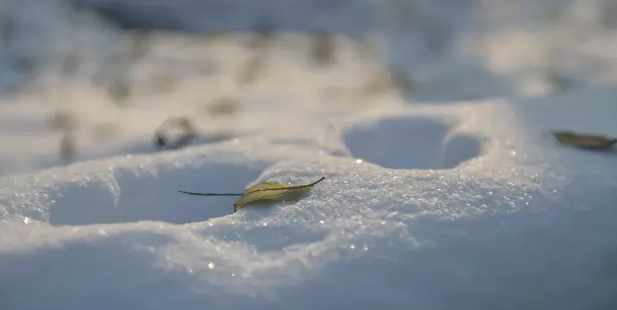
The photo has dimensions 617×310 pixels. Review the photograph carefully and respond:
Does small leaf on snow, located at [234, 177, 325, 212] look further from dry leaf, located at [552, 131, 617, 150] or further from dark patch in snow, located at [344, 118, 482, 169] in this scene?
dry leaf, located at [552, 131, 617, 150]

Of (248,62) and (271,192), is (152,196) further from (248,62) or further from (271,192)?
(248,62)

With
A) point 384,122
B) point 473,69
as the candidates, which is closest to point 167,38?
point 473,69

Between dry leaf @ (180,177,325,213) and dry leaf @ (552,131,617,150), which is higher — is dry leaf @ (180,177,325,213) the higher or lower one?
the lower one

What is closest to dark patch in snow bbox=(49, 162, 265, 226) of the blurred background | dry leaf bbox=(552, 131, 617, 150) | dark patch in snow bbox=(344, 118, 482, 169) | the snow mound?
the snow mound

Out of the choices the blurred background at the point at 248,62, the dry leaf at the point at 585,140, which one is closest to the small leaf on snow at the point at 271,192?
the blurred background at the point at 248,62

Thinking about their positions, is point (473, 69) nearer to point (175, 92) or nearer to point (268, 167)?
point (175, 92)

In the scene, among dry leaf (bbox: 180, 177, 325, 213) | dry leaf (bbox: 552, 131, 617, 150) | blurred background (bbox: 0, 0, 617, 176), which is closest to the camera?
dry leaf (bbox: 180, 177, 325, 213)

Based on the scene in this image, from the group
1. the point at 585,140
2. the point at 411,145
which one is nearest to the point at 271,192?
the point at 411,145
